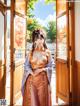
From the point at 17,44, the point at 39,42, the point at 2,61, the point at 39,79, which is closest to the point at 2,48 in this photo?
the point at 2,61

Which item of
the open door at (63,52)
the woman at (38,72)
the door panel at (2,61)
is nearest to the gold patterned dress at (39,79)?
the woman at (38,72)

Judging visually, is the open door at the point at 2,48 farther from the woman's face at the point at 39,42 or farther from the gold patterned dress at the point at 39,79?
the woman's face at the point at 39,42

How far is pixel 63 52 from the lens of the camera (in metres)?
4.94

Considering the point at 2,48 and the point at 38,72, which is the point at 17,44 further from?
the point at 38,72

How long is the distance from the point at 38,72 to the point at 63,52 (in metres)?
1.24

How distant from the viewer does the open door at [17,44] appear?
4391mm

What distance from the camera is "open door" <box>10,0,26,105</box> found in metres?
4.39

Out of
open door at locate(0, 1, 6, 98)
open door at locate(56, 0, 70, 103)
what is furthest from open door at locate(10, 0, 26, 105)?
open door at locate(56, 0, 70, 103)

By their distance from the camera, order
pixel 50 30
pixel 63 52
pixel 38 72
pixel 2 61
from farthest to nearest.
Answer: pixel 50 30 < pixel 63 52 < pixel 2 61 < pixel 38 72

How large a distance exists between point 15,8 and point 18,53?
0.94 meters

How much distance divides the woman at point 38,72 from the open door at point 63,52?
→ 0.81 meters

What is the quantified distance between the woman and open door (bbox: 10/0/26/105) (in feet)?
1.89

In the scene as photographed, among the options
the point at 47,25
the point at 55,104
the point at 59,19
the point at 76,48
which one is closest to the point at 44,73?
the point at 76,48

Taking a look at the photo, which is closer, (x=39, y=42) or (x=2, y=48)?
(x=39, y=42)
